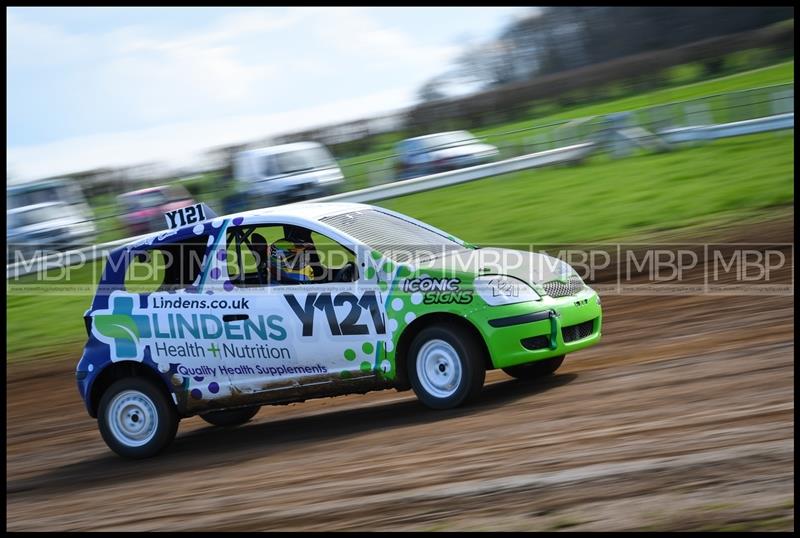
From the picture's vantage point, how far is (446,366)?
7613 mm

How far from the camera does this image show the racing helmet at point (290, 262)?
8.02m

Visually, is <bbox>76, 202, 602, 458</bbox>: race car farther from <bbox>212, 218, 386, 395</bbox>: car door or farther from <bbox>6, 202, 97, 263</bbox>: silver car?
<bbox>6, 202, 97, 263</bbox>: silver car

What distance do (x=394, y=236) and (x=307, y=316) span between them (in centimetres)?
97

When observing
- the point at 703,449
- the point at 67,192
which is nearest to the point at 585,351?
the point at 703,449

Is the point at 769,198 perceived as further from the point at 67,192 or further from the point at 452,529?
the point at 67,192

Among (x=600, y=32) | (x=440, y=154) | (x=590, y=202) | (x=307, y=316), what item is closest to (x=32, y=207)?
(x=440, y=154)

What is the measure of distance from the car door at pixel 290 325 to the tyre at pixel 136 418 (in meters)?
0.76

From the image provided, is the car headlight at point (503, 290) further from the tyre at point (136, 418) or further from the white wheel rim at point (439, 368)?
the tyre at point (136, 418)

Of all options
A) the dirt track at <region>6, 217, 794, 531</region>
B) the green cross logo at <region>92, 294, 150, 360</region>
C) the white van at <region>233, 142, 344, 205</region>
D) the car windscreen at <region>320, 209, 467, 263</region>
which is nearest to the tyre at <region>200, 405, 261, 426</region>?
the dirt track at <region>6, 217, 794, 531</region>

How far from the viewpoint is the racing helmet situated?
8.02 m

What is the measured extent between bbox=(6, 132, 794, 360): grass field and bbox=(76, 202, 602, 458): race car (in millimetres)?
6168

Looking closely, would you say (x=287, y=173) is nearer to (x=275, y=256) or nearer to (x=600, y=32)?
(x=275, y=256)

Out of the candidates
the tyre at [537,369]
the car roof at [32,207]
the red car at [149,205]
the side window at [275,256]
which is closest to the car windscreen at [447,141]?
the red car at [149,205]

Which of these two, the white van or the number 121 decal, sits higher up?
the white van
